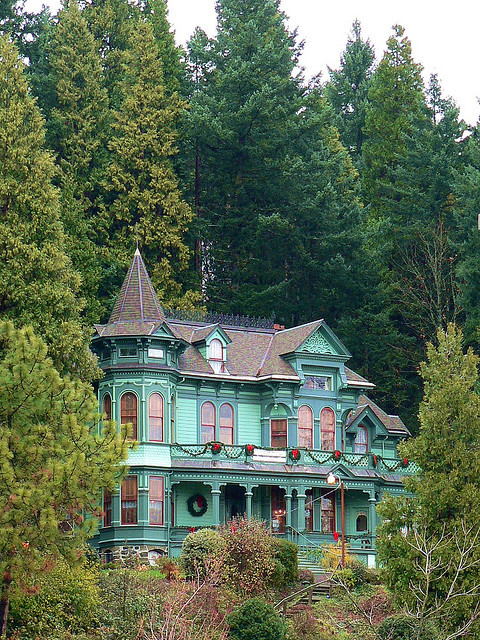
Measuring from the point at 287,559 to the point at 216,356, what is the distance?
436 inches

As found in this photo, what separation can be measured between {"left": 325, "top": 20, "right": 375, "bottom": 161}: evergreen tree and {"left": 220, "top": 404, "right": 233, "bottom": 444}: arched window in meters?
30.3

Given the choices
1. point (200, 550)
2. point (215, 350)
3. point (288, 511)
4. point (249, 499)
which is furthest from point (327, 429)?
point (200, 550)

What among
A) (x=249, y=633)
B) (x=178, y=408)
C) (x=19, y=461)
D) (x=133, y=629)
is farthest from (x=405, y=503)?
(x=178, y=408)

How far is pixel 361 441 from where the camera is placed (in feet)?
169

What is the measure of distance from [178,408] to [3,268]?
9.52 meters

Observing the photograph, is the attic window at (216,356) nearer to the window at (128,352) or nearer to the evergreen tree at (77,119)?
the window at (128,352)

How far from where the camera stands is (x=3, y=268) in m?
41.5

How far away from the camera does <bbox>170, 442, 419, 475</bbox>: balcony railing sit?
4594cm

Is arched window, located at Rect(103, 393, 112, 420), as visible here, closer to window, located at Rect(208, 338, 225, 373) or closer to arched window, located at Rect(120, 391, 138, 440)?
arched window, located at Rect(120, 391, 138, 440)

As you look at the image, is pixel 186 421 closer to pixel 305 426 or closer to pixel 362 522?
pixel 305 426

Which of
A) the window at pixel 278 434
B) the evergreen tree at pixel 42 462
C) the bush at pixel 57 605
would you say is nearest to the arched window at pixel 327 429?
the window at pixel 278 434

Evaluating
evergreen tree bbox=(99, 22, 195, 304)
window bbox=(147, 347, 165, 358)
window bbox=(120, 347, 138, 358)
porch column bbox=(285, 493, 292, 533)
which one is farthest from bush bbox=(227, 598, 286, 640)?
evergreen tree bbox=(99, 22, 195, 304)

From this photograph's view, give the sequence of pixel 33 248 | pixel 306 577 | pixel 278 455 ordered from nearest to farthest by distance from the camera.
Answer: pixel 306 577 < pixel 33 248 < pixel 278 455

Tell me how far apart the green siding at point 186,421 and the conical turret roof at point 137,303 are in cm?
330
